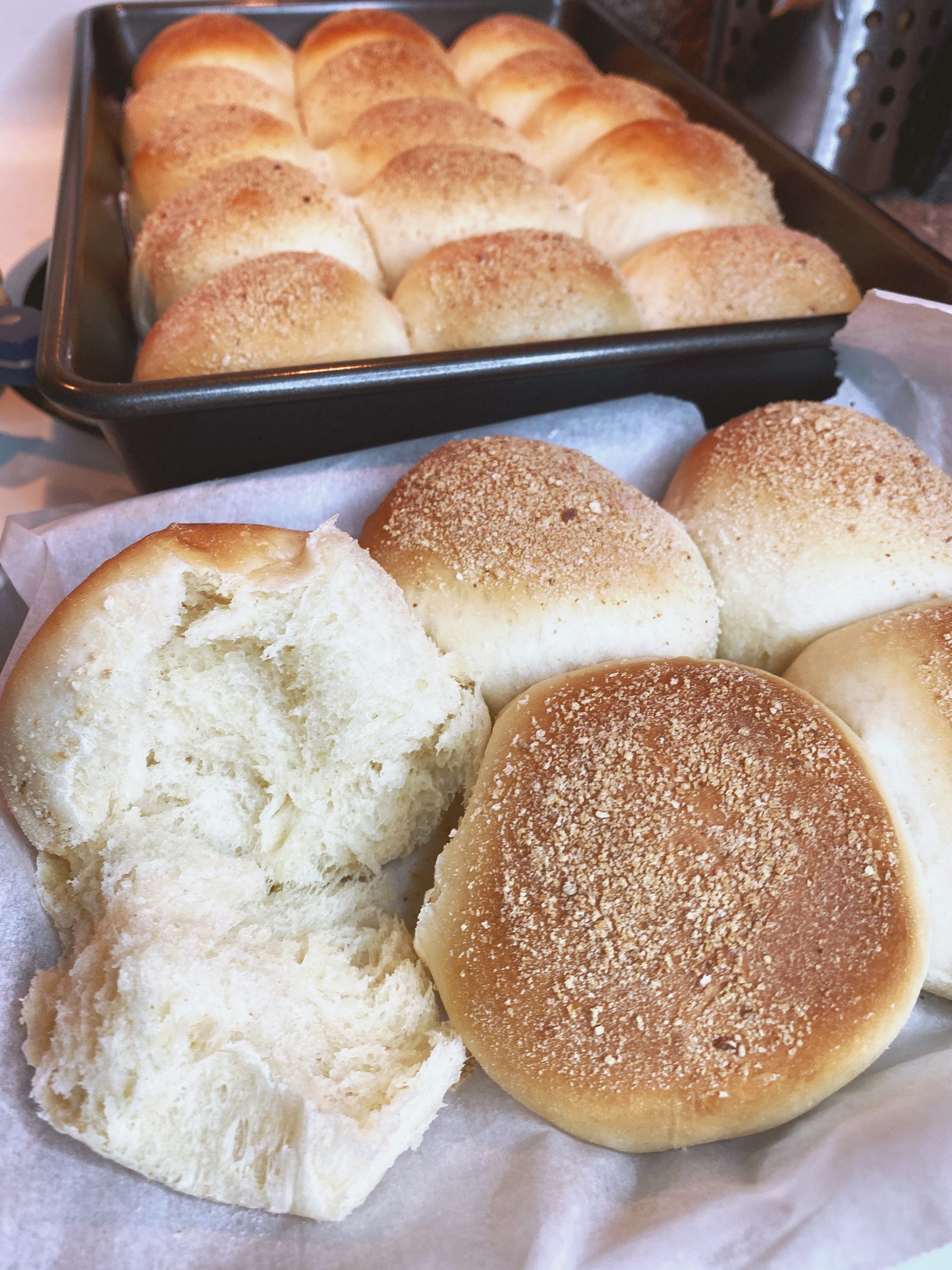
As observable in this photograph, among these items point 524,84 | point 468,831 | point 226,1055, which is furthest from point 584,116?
point 226,1055

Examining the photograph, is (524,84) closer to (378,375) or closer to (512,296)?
(512,296)

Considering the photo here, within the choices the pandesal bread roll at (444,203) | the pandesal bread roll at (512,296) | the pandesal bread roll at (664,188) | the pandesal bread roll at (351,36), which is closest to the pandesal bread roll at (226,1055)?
the pandesal bread roll at (512,296)

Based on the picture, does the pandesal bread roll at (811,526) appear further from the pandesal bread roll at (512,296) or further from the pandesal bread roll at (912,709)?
the pandesal bread roll at (512,296)

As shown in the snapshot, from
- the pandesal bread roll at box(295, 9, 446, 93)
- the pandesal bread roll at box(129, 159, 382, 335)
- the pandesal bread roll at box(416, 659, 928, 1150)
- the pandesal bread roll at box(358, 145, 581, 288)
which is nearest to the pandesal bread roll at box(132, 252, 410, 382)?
the pandesal bread roll at box(129, 159, 382, 335)

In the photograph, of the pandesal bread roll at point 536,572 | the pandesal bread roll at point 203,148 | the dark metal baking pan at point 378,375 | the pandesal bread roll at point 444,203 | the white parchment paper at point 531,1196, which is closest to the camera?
the white parchment paper at point 531,1196

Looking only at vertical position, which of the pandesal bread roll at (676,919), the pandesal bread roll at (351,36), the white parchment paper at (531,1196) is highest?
the pandesal bread roll at (351,36)

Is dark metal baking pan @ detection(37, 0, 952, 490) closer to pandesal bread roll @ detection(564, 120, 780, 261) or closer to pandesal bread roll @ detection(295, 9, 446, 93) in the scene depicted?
pandesal bread roll @ detection(564, 120, 780, 261)

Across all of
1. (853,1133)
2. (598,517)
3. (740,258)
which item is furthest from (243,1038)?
→ (740,258)
